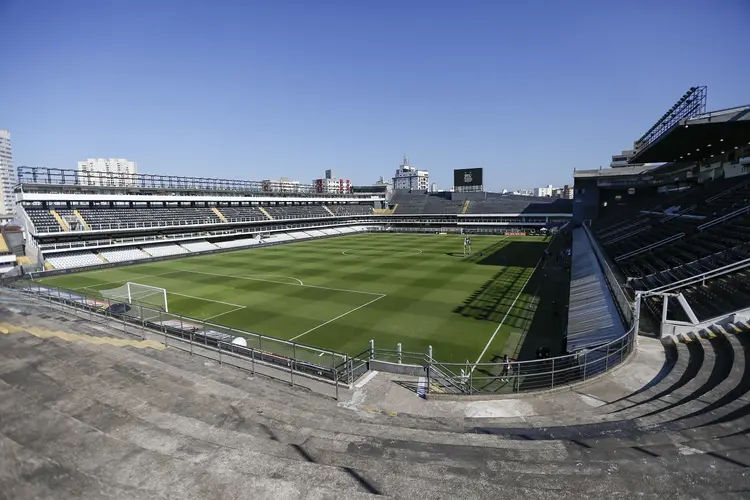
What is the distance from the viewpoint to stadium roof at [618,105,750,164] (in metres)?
21.4

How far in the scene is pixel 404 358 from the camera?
51.6 ft

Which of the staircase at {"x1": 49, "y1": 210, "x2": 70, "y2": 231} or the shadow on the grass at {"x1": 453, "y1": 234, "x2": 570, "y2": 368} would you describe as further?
the staircase at {"x1": 49, "y1": 210, "x2": 70, "y2": 231}

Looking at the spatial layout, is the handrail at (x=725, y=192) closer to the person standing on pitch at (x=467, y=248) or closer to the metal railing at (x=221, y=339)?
the person standing on pitch at (x=467, y=248)

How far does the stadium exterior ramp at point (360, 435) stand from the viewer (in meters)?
5.43

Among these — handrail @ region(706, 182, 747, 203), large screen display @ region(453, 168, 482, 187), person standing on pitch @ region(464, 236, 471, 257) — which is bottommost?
person standing on pitch @ region(464, 236, 471, 257)

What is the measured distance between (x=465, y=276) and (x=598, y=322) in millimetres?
18280

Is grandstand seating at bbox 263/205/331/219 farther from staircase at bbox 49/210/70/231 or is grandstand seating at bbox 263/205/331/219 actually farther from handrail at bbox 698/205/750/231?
handrail at bbox 698/205/750/231

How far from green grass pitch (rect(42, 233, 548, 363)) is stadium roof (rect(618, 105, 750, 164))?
47.4ft

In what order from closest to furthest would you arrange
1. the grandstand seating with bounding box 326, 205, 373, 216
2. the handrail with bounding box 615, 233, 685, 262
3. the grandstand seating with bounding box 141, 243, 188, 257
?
the handrail with bounding box 615, 233, 685, 262 < the grandstand seating with bounding box 141, 243, 188, 257 < the grandstand seating with bounding box 326, 205, 373, 216

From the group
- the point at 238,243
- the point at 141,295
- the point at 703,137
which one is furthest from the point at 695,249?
the point at 238,243

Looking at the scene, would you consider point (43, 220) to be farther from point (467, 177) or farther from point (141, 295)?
point (467, 177)

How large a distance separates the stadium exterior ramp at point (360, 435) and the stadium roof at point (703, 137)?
692 inches

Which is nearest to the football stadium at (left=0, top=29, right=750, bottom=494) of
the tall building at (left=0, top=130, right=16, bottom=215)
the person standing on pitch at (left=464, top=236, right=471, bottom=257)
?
the person standing on pitch at (left=464, top=236, right=471, bottom=257)

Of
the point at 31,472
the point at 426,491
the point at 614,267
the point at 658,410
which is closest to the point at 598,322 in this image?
the point at 658,410
